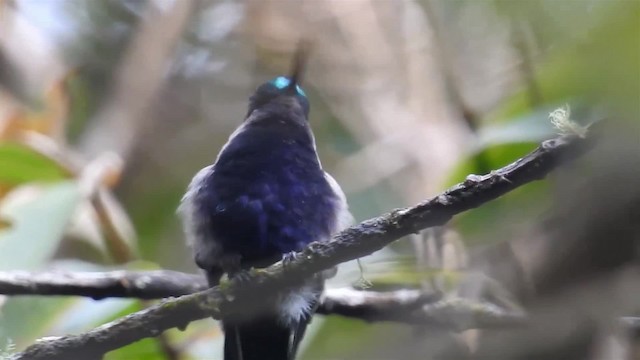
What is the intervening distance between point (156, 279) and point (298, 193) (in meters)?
0.46

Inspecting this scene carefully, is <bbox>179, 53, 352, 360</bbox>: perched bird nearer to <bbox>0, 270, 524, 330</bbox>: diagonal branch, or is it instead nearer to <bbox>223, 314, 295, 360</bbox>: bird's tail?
<bbox>223, 314, 295, 360</bbox>: bird's tail

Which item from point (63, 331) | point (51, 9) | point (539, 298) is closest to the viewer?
point (539, 298)

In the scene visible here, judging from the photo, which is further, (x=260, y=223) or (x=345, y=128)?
(x=345, y=128)

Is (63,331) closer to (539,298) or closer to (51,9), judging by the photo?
(539,298)

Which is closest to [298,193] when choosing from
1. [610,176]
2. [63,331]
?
[610,176]

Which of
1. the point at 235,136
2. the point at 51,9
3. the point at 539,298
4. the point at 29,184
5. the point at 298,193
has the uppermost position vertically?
the point at 51,9

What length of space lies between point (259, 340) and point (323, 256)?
550mm

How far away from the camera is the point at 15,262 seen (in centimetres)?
219

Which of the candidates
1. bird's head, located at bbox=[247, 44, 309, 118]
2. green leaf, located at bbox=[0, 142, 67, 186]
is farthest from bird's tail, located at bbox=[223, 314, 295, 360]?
green leaf, located at bbox=[0, 142, 67, 186]

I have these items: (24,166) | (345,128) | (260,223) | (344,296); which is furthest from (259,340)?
(345,128)

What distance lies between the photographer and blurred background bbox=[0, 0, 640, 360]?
1.74 metres

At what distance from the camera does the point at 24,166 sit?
2.51 metres

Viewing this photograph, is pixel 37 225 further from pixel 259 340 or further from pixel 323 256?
pixel 323 256

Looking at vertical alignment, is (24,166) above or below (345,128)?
below
